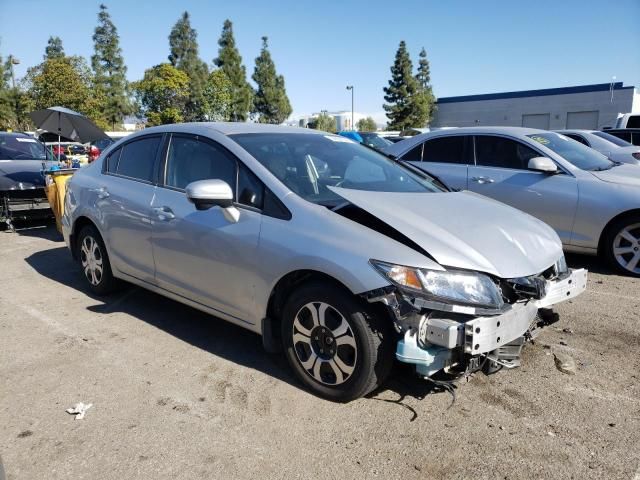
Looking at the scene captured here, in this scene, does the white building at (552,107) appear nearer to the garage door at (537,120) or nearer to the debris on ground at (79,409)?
the garage door at (537,120)

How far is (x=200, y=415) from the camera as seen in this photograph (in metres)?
3.07

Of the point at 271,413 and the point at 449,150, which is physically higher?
the point at 449,150

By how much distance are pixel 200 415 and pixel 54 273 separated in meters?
4.03

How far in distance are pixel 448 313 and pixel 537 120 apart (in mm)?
55835

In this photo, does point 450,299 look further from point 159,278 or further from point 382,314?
point 159,278

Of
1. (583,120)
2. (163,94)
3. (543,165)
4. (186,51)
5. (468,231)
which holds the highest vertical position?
(186,51)

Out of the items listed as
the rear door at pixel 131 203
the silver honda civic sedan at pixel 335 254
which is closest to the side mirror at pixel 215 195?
the silver honda civic sedan at pixel 335 254

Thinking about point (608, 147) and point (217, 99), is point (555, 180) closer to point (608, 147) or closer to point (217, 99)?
point (608, 147)

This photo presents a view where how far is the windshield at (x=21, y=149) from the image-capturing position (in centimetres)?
952

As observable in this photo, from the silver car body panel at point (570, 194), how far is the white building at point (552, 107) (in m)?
46.2

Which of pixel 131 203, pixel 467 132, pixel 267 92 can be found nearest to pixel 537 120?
pixel 267 92

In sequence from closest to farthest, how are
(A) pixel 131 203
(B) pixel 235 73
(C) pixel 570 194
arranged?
(A) pixel 131 203 < (C) pixel 570 194 < (B) pixel 235 73

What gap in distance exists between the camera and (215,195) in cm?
335

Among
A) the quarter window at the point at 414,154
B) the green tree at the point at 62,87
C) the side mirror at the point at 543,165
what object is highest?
the green tree at the point at 62,87
